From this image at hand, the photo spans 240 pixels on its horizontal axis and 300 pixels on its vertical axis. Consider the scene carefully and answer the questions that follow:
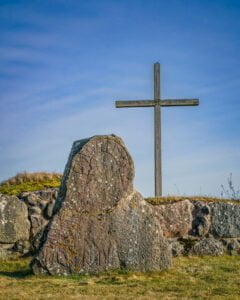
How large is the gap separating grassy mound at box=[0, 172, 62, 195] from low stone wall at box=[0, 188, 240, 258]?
118 inches

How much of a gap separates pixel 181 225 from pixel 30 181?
239 inches

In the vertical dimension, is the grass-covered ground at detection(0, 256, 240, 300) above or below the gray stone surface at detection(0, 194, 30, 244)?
below

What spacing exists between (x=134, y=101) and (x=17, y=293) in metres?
8.49

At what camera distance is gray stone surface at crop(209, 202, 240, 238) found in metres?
12.6

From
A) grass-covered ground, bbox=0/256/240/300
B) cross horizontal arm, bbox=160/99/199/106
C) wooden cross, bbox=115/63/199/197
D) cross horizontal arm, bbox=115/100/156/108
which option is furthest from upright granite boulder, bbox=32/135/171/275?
cross horizontal arm, bbox=160/99/199/106

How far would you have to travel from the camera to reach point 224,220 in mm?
12625

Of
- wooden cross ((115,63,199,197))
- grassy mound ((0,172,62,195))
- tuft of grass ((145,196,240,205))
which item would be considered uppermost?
wooden cross ((115,63,199,197))

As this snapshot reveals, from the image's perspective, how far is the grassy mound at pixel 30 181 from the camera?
52.1 feet

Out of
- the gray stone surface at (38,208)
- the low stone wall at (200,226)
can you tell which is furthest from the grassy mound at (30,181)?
the low stone wall at (200,226)

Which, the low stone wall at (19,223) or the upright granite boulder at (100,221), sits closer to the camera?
the upright granite boulder at (100,221)

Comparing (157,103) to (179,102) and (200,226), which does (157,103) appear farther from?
(200,226)

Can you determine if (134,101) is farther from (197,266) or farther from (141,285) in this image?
(141,285)

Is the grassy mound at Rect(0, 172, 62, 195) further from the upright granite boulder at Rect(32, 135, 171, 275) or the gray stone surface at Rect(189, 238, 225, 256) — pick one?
the upright granite boulder at Rect(32, 135, 171, 275)

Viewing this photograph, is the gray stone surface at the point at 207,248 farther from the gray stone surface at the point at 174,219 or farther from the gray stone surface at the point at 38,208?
the gray stone surface at the point at 38,208
